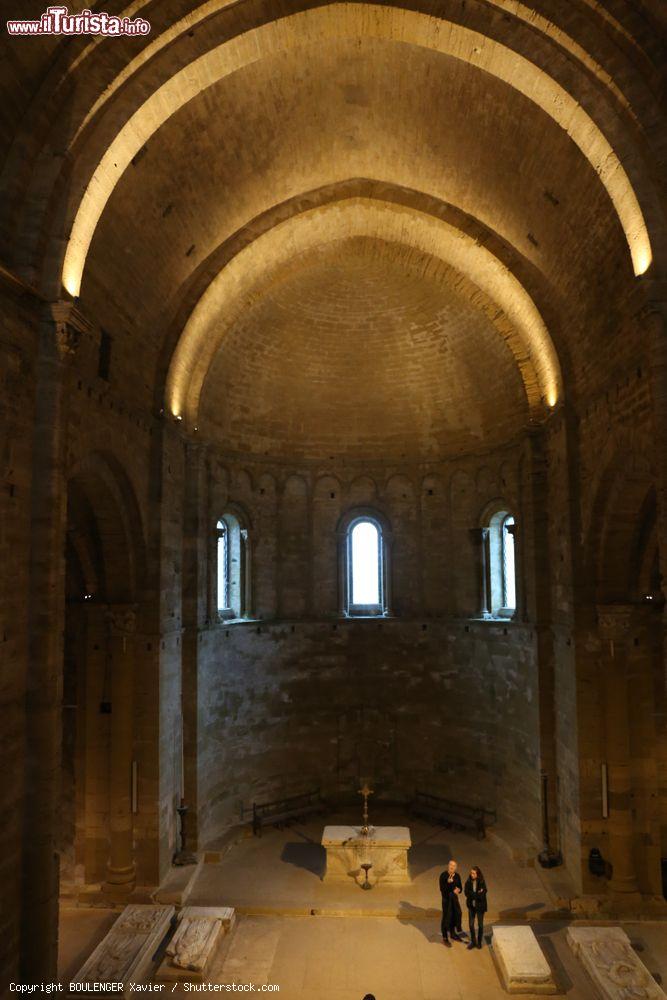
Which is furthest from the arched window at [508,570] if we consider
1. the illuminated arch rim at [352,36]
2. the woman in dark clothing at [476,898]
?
the illuminated arch rim at [352,36]

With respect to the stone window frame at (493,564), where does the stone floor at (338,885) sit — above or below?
below

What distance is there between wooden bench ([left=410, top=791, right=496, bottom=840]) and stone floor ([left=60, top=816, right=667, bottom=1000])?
95 cm

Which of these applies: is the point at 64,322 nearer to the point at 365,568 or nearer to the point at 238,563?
the point at 238,563

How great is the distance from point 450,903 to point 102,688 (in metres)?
7.54

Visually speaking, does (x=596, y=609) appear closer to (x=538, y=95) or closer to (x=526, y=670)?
(x=526, y=670)

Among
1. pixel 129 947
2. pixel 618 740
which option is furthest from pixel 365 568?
pixel 129 947

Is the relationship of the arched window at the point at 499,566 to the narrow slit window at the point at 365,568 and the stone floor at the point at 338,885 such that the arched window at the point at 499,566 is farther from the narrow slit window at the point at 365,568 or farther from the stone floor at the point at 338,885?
the stone floor at the point at 338,885

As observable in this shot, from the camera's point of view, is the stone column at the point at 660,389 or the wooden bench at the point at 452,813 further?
the wooden bench at the point at 452,813

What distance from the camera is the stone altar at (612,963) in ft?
32.8

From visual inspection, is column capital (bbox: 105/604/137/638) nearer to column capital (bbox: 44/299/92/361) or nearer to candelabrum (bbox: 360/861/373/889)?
column capital (bbox: 44/299/92/361)

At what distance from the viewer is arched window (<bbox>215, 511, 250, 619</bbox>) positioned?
18.3 m

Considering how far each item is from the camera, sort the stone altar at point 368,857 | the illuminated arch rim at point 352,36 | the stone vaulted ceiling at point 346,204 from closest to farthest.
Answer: the stone vaulted ceiling at point 346,204, the illuminated arch rim at point 352,36, the stone altar at point 368,857

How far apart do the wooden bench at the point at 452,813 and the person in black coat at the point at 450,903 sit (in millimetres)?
4468

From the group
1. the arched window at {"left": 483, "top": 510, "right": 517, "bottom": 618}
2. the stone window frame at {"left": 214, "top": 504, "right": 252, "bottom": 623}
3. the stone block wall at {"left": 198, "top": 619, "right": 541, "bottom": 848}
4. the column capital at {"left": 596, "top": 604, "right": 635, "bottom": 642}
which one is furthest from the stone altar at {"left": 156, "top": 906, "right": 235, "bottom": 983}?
the arched window at {"left": 483, "top": 510, "right": 517, "bottom": 618}
